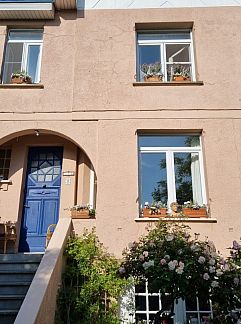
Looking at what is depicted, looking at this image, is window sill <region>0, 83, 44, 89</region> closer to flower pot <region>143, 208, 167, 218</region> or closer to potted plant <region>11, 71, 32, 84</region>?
potted plant <region>11, 71, 32, 84</region>

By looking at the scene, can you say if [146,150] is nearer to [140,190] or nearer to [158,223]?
[140,190]

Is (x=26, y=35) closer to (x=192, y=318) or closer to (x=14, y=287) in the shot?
(x=14, y=287)

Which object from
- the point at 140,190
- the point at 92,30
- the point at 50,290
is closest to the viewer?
the point at 50,290

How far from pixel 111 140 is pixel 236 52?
12.5 ft

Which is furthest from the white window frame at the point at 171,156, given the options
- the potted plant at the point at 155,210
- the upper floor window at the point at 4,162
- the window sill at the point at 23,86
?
the upper floor window at the point at 4,162

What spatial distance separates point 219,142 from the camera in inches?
312

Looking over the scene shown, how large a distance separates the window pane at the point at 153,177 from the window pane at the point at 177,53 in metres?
2.66

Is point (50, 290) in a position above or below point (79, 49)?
below

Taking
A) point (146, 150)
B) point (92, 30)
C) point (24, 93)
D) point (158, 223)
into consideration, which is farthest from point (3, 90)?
point (158, 223)

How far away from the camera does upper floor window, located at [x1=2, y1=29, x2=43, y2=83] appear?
Answer: 9195 millimetres

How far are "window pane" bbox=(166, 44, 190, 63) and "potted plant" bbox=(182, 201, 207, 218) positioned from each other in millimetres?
3811

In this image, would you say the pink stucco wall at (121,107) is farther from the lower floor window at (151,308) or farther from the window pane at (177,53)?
the lower floor window at (151,308)

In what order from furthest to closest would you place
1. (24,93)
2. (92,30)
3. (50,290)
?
1. (92,30)
2. (24,93)
3. (50,290)

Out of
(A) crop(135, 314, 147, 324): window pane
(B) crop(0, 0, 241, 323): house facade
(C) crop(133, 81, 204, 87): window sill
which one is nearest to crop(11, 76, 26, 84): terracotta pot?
(B) crop(0, 0, 241, 323): house facade
